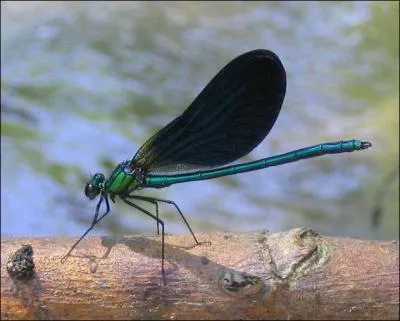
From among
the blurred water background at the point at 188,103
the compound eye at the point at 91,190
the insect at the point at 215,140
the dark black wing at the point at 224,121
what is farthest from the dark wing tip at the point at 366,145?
the blurred water background at the point at 188,103

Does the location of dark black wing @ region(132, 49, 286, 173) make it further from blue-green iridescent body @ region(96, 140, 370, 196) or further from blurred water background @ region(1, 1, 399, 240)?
blurred water background @ region(1, 1, 399, 240)

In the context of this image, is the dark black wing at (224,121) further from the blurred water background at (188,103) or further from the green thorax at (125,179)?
the blurred water background at (188,103)

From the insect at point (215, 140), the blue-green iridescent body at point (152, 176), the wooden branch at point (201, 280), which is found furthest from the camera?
the blue-green iridescent body at point (152, 176)

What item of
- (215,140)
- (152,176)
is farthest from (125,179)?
(215,140)

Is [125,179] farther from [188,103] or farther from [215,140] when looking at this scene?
[188,103]

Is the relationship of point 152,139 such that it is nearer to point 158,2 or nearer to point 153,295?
point 153,295

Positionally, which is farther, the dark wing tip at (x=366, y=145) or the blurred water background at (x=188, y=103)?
the blurred water background at (x=188, y=103)

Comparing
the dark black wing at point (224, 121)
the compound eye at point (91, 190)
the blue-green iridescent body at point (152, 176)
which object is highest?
the dark black wing at point (224, 121)

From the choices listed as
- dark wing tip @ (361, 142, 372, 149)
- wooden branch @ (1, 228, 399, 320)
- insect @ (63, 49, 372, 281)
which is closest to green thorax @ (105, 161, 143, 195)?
insect @ (63, 49, 372, 281)
